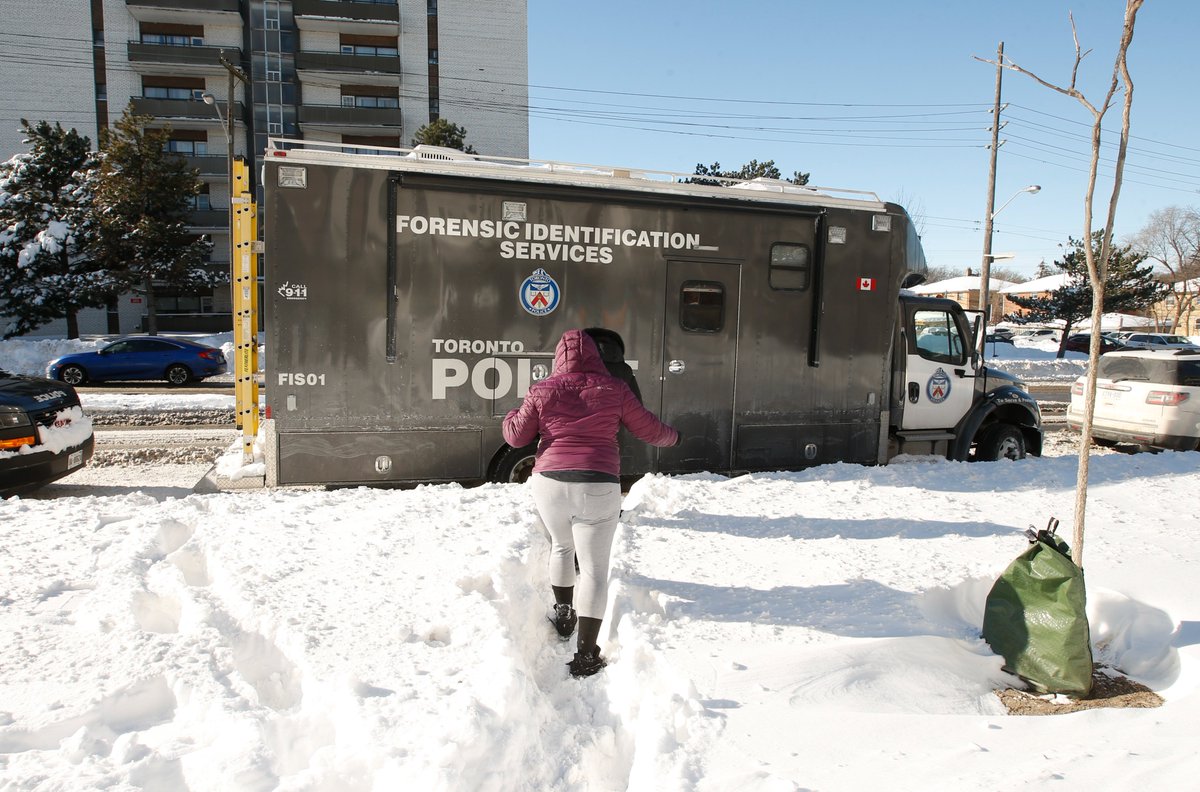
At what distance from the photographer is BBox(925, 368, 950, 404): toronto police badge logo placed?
8617 millimetres

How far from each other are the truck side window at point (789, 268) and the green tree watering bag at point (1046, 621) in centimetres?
423

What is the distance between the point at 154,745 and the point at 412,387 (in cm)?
406

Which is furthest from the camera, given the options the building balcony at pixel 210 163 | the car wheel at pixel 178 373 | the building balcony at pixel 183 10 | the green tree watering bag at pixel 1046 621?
the building balcony at pixel 210 163

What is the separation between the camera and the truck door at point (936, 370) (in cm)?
853

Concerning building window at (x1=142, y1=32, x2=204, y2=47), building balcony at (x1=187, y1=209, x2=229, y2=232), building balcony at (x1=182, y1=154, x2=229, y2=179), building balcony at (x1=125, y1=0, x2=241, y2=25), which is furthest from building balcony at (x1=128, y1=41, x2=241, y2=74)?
building balcony at (x1=187, y1=209, x2=229, y2=232)

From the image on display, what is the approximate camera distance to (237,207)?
265 inches

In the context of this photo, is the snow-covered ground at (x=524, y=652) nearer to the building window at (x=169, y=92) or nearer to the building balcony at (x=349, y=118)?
the building balcony at (x=349, y=118)

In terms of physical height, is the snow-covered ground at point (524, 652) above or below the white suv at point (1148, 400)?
below

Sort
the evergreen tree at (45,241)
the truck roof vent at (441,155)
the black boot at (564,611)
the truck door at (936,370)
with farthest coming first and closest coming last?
the evergreen tree at (45,241), the truck door at (936,370), the truck roof vent at (441,155), the black boot at (564,611)

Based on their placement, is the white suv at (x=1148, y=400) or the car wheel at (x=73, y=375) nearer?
the white suv at (x=1148, y=400)

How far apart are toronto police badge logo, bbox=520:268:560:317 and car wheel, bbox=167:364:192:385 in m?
16.9

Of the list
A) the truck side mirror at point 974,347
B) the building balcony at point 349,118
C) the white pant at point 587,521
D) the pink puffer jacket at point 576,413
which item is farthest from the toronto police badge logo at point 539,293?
the building balcony at point 349,118

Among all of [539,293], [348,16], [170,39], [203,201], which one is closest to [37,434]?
[539,293]

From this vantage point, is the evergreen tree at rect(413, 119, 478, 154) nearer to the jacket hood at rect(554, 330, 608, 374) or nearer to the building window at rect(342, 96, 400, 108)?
the building window at rect(342, 96, 400, 108)
